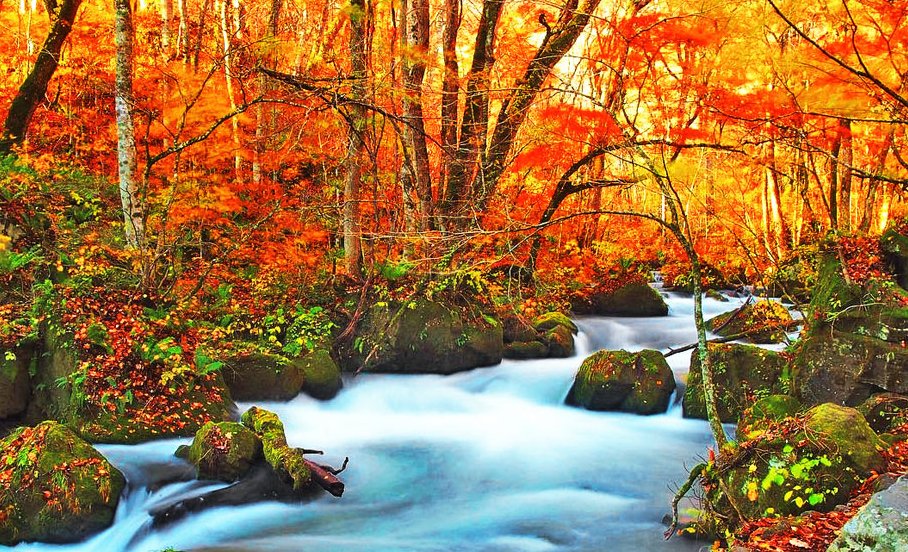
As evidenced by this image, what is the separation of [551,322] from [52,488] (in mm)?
10035

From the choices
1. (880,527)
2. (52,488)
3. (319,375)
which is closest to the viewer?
(880,527)

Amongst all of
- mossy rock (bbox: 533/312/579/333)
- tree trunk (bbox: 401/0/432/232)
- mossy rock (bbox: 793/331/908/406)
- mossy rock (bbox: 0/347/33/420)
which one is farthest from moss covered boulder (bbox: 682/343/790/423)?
mossy rock (bbox: 0/347/33/420)

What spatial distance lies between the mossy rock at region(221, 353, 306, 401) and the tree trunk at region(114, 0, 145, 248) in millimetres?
2345

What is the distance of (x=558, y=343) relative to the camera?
12.8 meters

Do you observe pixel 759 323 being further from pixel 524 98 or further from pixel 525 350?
pixel 524 98

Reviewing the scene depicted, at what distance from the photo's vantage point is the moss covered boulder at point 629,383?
9695 mm

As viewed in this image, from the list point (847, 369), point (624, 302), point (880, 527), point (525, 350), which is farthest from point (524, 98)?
point (624, 302)

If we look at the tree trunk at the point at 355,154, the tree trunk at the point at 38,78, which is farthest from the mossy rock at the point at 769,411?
the tree trunk at the point at 38,78

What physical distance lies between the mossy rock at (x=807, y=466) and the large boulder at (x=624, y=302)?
11.2 metres

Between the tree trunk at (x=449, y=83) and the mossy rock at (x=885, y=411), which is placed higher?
the tree trunk at (x=449, y=83)

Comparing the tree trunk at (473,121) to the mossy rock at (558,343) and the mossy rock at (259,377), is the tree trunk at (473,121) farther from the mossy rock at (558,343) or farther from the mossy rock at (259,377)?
the mossy rock at (558,343)

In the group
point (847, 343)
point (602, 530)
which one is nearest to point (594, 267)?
point (847, 343)

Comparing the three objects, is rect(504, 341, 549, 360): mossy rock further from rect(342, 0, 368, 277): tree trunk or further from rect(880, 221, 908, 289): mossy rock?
rect(880, 221, 908, 289): mossy rock

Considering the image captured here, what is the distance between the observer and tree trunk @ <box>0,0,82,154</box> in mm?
9789
